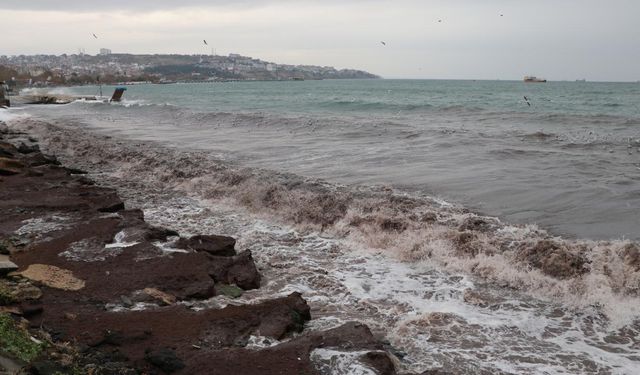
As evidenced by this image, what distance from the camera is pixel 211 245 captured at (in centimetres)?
771

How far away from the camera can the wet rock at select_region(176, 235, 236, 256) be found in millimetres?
7578

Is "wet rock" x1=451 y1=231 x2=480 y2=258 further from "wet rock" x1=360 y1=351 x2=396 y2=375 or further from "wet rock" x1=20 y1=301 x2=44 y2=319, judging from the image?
"wet rock" x1=20 y1=301 x2=44 y2=319

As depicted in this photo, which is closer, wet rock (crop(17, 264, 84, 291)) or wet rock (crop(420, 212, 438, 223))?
wet rock (crop(17, 264, 84, 291))

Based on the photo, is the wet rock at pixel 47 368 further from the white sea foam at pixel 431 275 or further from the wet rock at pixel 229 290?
the wet rock at pixel 229 290

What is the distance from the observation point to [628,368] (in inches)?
188

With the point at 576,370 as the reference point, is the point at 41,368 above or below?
A: above

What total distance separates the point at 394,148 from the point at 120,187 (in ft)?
33.6

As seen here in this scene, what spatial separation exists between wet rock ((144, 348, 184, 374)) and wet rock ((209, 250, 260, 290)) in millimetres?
2179

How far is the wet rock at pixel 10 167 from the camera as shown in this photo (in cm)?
1225

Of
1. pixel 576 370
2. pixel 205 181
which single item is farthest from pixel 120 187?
pixel 576 370

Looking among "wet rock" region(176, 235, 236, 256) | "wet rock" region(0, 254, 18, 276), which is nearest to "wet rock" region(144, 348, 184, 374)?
"wet rock" region(0, 254, 18, 276)

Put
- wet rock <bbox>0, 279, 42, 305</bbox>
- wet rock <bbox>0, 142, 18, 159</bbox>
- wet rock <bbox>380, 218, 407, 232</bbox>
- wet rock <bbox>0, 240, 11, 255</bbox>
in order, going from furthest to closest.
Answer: wet rock <bbox>0, 142, 18, 159</bbox> → wet rock <bbox>380, 218, 407, 232</bbox> → wet rock <bbox>0, 240, 11, 255</bbox> → wet rock <bbox>0, 279, 42, 305</bbox>

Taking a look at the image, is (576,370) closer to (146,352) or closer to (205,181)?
(146,352)

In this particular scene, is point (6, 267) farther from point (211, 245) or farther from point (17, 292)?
point (211, 245)
